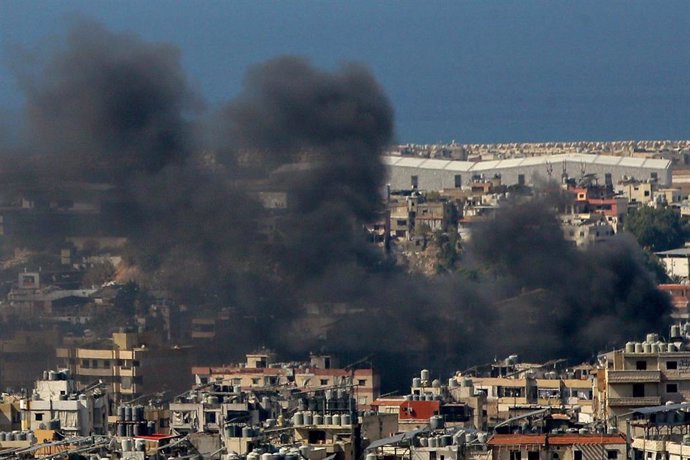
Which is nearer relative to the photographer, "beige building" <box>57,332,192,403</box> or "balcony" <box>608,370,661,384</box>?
"balcony" <box>608,370,661,384</box>

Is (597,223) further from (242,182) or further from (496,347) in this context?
(496,347)

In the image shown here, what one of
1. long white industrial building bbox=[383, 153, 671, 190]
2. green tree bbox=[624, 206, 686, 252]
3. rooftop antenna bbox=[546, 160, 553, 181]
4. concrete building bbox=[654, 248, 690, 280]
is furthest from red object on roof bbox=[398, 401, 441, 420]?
long white industrial building bbox=[383, 153, 671, 190]

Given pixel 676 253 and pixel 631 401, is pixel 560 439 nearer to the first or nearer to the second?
pixel 631 401

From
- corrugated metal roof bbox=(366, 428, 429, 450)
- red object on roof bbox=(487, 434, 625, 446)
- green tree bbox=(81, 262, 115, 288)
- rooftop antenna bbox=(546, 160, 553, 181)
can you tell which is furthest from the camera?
rooftop antenna bbox=(546, 160, 553, 181)

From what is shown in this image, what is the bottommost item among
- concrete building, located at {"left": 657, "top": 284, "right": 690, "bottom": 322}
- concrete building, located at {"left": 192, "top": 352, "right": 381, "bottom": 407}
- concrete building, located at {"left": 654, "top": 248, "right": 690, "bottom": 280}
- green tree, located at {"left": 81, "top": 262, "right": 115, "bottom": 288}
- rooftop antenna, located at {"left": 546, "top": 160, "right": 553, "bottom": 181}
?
concrete building, located at {"left": 192, "top": 352, "right": 381, "bottom": 407}

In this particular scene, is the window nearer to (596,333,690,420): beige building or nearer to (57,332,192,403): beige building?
(596,333,690,420): beige building

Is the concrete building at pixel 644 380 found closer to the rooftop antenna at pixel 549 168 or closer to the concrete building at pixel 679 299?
the concrete building at pixel 679 299
